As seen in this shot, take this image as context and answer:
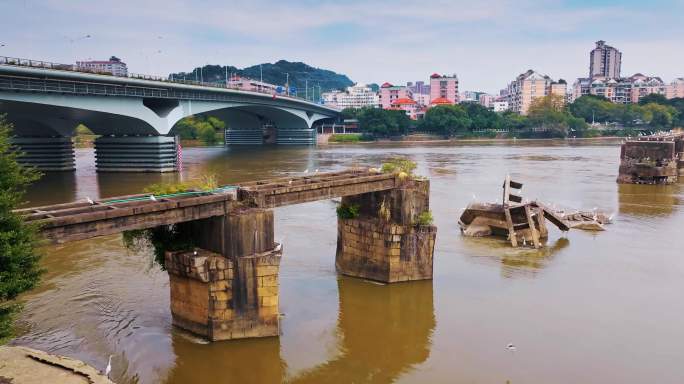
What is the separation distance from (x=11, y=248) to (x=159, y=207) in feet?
14.5

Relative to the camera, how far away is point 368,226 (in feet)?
72.8

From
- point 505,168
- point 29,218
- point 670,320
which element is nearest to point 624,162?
point 505,168

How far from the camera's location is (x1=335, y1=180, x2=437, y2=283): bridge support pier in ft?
71.1

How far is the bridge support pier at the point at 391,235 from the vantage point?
21672 millimetres

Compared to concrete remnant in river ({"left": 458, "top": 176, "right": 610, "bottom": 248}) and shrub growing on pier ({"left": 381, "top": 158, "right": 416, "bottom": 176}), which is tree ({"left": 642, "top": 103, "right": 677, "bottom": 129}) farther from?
shrub growing on pier ({"left": 381, "top": 158, "right": 416, "bottom": 176})

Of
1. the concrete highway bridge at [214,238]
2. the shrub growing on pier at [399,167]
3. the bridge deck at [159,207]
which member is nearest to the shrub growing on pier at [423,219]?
the shrub growing on pier at [399,167]

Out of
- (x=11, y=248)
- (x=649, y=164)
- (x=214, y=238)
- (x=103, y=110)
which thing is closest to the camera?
(x=11, y=248)

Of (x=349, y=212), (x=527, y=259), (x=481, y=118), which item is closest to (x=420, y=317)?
(x=349, y=212)

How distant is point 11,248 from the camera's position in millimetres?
10867

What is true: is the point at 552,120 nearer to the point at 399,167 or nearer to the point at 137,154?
the point at 137,154

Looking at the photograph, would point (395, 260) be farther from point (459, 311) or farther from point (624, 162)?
point (624, 162)

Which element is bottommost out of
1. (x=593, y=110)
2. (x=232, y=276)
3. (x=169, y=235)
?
(x=232, y=276)

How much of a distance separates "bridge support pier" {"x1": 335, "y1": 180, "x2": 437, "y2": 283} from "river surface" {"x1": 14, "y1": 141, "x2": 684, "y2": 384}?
22.9 inches

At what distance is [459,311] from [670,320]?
6932mm
